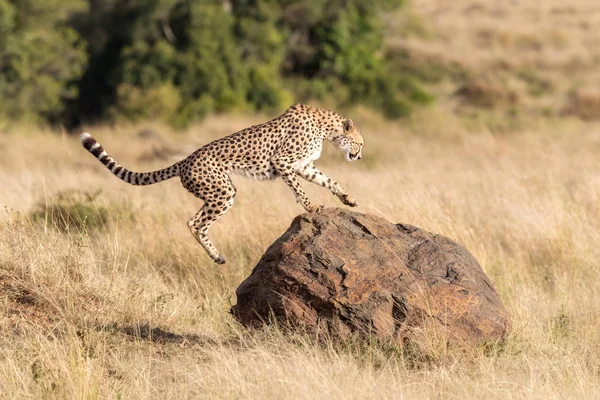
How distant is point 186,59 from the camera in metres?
21.6

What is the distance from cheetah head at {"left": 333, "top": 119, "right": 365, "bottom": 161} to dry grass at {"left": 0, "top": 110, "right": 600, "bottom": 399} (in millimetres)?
746

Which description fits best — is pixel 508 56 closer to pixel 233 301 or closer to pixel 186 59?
pixel 186 59

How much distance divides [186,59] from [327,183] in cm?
1534

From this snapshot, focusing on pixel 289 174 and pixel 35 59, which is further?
pixel 35 59

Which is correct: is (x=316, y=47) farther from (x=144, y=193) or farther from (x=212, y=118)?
(x=144, y=193)

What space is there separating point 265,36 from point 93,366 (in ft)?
60.9

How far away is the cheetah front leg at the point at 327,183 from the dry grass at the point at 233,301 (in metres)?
0.91

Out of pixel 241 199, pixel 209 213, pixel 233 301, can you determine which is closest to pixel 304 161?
pixel 209 213

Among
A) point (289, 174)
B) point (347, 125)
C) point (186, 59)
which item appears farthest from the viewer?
point (186, 59)

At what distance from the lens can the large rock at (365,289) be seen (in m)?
5.41

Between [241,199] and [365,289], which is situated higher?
[241,199]

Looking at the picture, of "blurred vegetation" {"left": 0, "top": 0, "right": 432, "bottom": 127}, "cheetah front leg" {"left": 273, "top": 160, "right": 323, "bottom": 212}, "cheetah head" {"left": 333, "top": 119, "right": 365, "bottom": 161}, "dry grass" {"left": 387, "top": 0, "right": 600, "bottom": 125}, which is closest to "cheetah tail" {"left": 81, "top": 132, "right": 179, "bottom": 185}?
"cheetah front leg" {"left": 273, "top": 160, "right": 323, "bottom": 212}

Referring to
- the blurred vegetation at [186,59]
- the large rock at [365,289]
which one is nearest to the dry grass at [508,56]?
the blurred vegetation at [186,59]

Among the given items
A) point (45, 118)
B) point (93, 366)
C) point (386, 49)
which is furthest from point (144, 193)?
point (386, 49)
